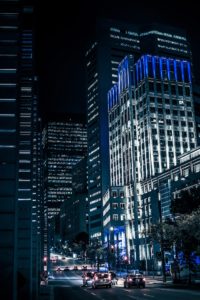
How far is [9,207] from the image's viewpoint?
14.7 m

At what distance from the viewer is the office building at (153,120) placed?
156 metres

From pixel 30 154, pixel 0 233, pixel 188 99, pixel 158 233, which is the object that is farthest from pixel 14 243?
pixel 188 99

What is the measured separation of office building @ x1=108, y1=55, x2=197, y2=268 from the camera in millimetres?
156000

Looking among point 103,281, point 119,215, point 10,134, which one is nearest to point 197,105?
point 119,215

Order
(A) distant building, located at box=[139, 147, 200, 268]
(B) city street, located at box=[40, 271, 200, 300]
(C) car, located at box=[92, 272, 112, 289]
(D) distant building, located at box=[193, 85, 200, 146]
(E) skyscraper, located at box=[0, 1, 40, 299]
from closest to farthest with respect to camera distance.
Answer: (E) skyscraper, located at box=[0, 1, 40, 299] → (B) city street, located at box=[40, 271, 200, 300] → (C) car, located at box=[92, 272, 112, 289] → (A) distant building, located at box=[139, 147, 200, 268] → (D) distant building, located at box=[193, 85, 200, 146]

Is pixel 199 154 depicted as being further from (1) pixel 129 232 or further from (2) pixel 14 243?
(2) pixel 14 243

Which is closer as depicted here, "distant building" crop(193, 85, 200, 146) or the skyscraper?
the skyscraper

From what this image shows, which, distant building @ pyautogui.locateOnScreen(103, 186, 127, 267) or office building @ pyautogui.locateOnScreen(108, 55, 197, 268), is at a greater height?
office building @ pyautogui.locateOnScreen(108, 55, 197, 268)

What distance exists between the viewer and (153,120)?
6245 inches

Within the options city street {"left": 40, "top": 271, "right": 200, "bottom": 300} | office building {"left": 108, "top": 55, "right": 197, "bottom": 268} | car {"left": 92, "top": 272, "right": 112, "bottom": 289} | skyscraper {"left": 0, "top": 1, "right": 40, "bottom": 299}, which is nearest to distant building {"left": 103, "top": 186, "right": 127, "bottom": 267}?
office building {"left": 108, "top": 55, "right": 197, "bottom": 268}

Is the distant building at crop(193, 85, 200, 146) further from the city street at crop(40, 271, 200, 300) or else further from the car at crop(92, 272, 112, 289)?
the city street at crop(40, 271, 200, 300)

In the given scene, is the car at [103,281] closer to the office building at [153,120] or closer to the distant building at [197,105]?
the office building at [153,120]

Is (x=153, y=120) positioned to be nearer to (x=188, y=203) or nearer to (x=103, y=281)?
(x=188, y=203)

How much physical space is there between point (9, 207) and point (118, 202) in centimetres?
14580
